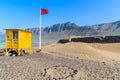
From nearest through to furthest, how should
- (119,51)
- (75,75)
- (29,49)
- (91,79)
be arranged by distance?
(91,79)
(75,75)
(29,49)
(119,51)

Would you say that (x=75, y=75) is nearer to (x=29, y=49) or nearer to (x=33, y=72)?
(x=33, y=72)

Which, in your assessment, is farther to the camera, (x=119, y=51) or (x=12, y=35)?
(x=119, y=51)

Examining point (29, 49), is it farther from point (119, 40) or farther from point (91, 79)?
point (119, 40)

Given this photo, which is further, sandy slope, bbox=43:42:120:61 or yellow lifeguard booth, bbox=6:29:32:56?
sandy slope, bbox=43:42:120:61

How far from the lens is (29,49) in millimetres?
23359

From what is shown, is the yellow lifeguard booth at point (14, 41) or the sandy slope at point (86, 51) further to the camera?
the sandy slope at point (86, 51)

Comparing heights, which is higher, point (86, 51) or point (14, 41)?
point (14, 41)

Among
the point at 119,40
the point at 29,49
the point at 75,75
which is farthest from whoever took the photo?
the point at 119,40

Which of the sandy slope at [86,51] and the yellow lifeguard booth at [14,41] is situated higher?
the yellow lifeguard booth at [14,41]

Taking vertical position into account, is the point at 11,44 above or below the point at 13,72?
above

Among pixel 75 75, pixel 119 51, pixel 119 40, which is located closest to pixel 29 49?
pixel 75 75

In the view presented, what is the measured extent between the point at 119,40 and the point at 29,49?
26.5m

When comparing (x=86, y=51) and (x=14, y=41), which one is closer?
(x=14, y=41)

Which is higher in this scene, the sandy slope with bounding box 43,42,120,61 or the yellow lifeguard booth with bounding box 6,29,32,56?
the yellow lifeguard booth with bounding box 6,29,32,56
